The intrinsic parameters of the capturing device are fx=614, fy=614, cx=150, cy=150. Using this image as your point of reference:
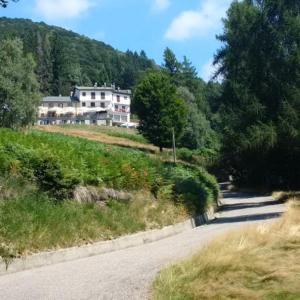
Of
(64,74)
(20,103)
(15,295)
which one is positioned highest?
(64,74)

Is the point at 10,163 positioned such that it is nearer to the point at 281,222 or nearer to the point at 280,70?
the point at 281,222

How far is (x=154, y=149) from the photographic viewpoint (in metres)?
98.8

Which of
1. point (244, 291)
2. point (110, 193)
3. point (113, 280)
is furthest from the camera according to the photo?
point (110, 193)

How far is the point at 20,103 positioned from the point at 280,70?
134 feet

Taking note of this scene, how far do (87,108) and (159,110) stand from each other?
73819 millimetres

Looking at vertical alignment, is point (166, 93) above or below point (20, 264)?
above

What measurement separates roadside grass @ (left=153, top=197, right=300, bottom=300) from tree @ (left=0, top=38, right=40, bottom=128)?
6477cm

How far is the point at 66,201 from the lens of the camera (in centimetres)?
1536

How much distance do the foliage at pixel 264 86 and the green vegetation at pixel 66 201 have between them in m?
18.6

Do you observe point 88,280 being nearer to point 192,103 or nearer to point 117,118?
point 192,103

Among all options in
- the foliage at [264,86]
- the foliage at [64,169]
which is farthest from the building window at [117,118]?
the foliage at [64,169]

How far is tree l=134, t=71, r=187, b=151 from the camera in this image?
94.9 meters

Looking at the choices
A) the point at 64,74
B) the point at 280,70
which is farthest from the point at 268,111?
the point at 64,74

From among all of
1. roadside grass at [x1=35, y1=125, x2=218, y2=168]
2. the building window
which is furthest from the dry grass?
the building window
